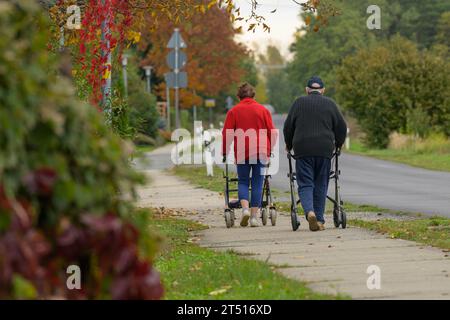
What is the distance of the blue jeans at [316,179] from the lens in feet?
47.2

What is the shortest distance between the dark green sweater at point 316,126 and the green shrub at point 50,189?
9.79 metres

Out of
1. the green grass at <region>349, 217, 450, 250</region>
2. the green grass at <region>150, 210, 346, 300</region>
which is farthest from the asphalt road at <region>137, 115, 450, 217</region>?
the green grass at <region>150, 210, 346, 300</region>

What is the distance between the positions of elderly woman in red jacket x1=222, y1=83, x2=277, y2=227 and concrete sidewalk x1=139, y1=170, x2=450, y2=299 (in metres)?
0.42

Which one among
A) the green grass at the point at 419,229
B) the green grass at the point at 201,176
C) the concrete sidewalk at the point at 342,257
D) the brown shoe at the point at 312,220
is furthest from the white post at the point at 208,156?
the brown shoe at the point at 312,220

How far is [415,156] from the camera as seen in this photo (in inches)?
1591

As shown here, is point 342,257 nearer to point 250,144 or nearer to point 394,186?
point 250,144

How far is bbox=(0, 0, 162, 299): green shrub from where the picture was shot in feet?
13.6

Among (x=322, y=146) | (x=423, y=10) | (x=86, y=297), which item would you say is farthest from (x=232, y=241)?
(x=423, y=10)

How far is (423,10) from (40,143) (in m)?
98.2

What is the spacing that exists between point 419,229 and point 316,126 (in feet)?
5.29

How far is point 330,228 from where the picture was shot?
1464 cm

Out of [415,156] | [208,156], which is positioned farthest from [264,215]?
[415,156]

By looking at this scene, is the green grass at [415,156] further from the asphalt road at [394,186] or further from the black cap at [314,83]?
the black cap at [314,83]

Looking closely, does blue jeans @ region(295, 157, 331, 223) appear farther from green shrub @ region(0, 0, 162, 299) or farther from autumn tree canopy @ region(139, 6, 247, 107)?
autumn tree canopy @ region(139, 6, 247, 107)
